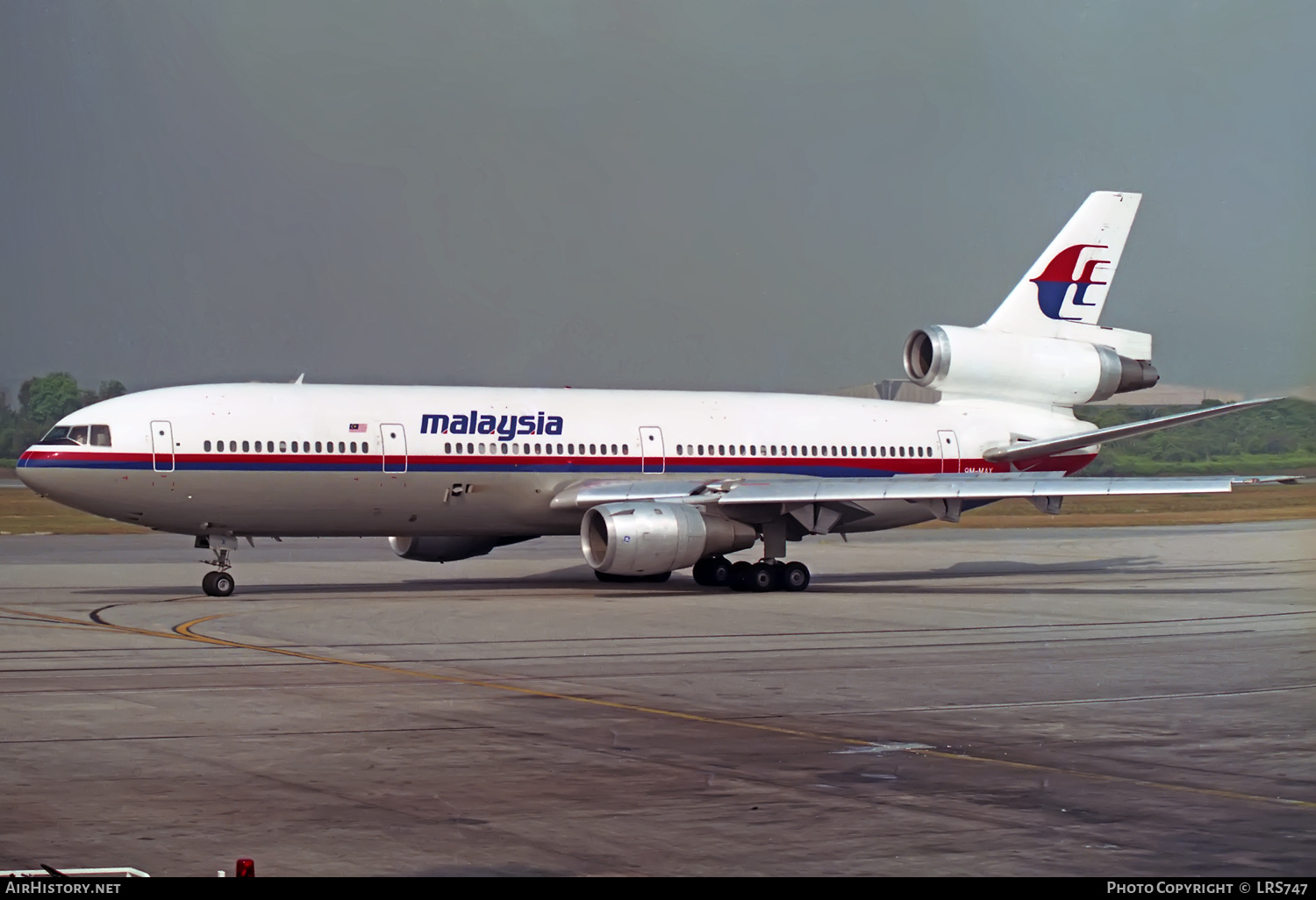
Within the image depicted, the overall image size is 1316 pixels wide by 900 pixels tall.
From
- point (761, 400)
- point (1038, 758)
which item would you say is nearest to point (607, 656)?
point (1038, 758)

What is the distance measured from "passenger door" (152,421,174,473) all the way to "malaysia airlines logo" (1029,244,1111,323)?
19575mm

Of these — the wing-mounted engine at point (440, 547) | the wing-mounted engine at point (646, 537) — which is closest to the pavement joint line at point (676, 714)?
the wing-mounted engine at point (646, 537)

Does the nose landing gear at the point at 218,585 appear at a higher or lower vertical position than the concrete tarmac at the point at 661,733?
higher

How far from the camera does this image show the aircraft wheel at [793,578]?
96.9 feet

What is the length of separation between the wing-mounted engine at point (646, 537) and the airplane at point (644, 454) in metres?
0.04

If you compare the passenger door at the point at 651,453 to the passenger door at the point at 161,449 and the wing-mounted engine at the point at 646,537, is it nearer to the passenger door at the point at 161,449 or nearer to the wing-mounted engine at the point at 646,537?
the wing-mounted engine at the point at 646,537

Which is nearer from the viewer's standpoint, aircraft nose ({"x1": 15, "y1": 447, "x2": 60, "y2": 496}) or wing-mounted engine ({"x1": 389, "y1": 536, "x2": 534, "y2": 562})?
aircraft nose ({"x1": 15, "y1": 447, "x2": 60, "y2": 496})

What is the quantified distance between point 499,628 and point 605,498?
23.0ft

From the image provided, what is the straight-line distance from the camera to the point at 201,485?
87.8 ft

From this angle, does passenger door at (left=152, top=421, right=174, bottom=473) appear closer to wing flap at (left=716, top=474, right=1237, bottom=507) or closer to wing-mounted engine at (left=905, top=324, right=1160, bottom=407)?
wing flap at (left=716, top=474, right=1237, bottom=507)

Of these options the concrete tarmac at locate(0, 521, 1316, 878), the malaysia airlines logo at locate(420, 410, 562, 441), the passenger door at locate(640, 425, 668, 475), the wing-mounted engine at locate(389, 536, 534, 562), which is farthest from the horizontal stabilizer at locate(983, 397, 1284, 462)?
the wing-mounted engine at locate(389, 536, 534, 562)

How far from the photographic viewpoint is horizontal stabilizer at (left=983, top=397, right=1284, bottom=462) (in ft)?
99.4

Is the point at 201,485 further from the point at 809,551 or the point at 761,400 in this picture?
the point at 809,551

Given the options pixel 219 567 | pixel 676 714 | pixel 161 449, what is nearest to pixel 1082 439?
pixel 219 567
